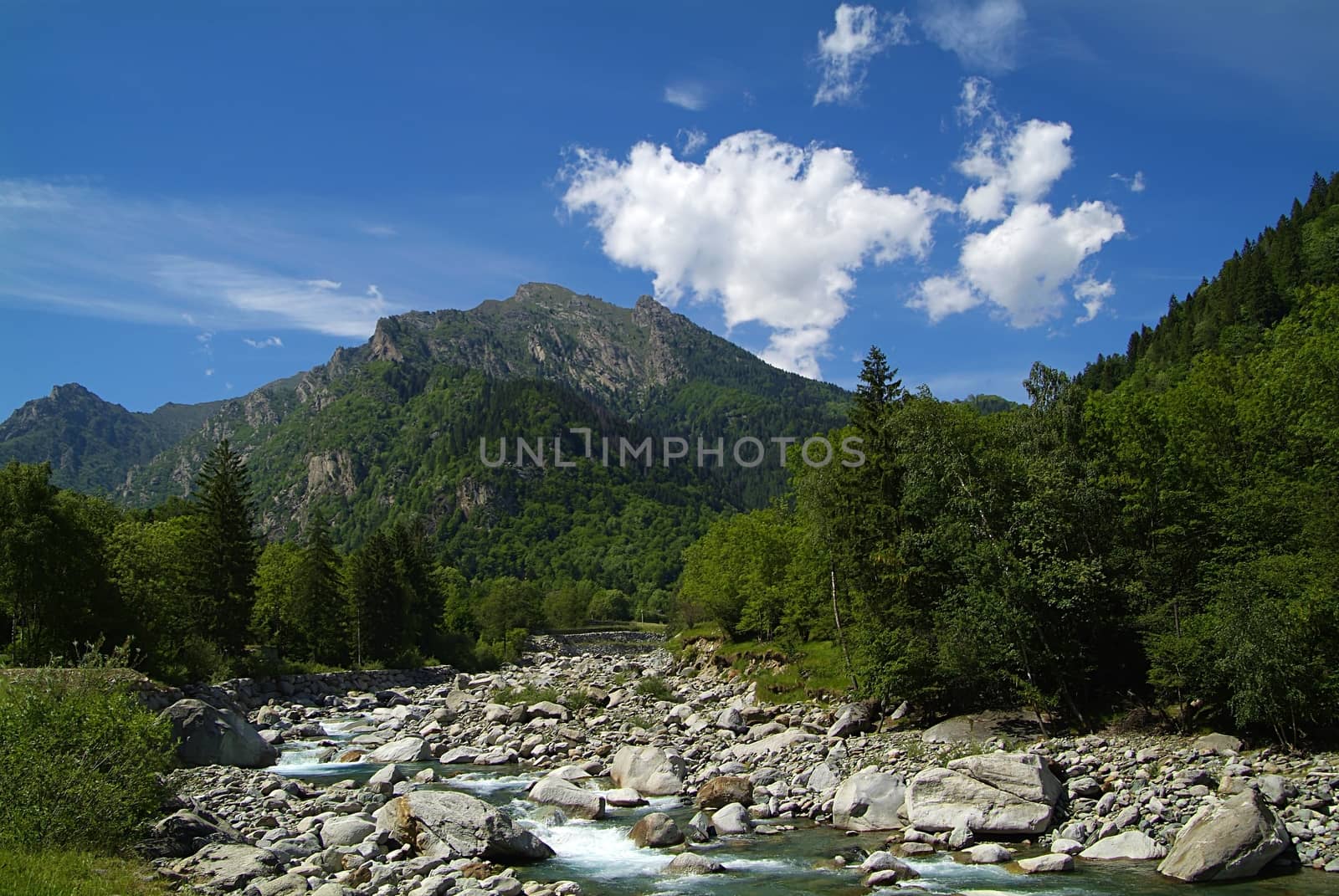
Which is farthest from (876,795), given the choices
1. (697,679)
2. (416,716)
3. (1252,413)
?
(697,679)

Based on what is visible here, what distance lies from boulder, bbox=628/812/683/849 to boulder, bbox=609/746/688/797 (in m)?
5.77

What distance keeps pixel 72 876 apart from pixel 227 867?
4.32 metres

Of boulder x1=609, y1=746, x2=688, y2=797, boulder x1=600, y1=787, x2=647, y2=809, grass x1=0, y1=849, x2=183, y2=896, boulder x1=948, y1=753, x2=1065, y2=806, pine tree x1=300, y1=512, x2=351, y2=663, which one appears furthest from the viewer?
pine tree x1=300, y1=512, x2=351, y2=663

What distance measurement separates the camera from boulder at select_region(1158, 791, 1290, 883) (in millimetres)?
17125

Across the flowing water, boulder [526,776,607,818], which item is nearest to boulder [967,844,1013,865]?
the flowing water

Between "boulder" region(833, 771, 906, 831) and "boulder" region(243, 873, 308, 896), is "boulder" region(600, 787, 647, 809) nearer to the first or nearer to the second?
"boulder" region(833, 771, 906, 831)

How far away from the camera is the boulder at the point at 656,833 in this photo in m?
21.6

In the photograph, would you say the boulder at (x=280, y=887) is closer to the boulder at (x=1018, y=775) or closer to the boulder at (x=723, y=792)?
the boulder at (x=723, y=792)

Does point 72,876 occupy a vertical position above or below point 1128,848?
above

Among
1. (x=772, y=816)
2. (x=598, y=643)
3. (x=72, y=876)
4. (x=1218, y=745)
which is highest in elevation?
(x=72, y=876)

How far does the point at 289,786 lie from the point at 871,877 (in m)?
20.0

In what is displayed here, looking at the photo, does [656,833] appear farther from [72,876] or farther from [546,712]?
[546,712]

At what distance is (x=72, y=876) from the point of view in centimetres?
1394

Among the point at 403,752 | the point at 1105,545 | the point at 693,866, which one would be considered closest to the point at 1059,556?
the point at 1105,545
